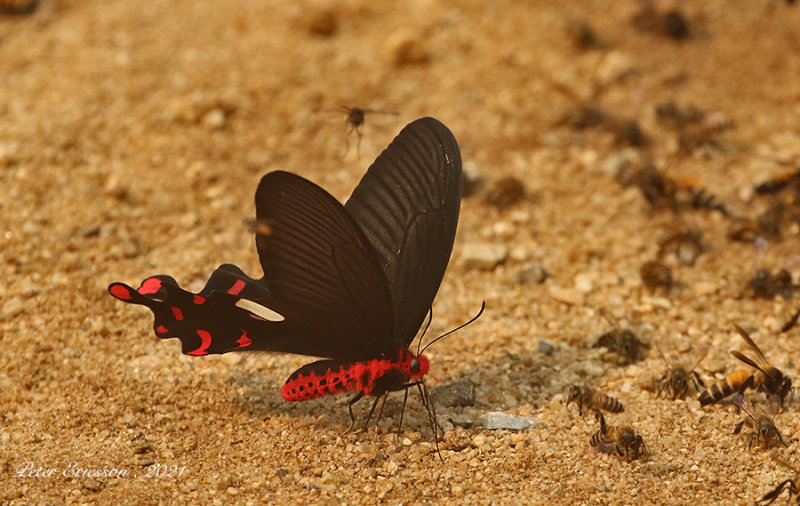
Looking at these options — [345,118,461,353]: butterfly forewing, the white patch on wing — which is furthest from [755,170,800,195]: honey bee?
the white patch on wing

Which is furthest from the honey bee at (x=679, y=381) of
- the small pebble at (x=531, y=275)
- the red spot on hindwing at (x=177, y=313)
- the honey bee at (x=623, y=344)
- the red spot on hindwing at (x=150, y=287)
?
the red spot on hindwing at (x=150, y=287)

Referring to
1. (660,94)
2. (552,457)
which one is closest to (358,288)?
(552,457)

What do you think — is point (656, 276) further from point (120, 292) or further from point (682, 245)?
point (120, 292)

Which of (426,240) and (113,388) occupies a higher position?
(426,240)

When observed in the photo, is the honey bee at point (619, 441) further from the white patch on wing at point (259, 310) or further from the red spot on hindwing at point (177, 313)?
the red spot on hindwing at point (177, 313)

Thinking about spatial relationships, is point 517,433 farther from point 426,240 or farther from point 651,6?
point 651,6

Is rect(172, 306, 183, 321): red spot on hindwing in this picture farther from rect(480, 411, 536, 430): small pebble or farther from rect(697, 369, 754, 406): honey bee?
rect(697, 369, 754, 406): honey bee
